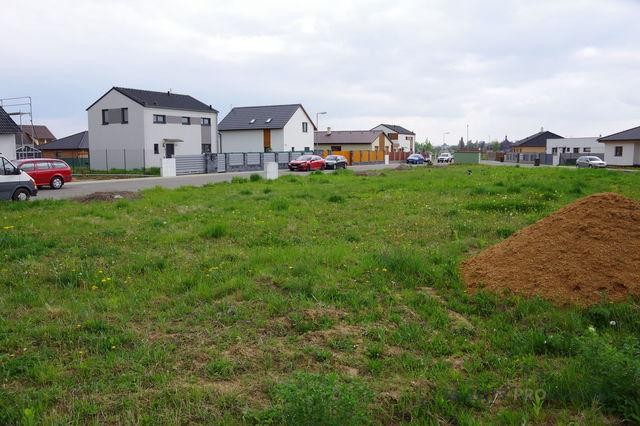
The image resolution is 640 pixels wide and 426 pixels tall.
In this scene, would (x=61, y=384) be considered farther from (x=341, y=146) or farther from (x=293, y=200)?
(x=341, y=146)

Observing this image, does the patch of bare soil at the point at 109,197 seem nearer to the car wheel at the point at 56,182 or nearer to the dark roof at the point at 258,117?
the car wheel at the point at 56,182

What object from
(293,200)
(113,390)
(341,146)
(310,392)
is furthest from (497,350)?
(341,146)

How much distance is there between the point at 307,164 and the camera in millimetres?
46156

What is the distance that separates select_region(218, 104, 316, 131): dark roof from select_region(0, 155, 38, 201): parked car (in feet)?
148

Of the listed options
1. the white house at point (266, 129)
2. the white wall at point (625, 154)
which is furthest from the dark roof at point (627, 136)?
the white house at point (266, 129)

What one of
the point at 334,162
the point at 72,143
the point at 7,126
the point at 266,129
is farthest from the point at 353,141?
the point at 7,126

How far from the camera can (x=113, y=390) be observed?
4.18 metres

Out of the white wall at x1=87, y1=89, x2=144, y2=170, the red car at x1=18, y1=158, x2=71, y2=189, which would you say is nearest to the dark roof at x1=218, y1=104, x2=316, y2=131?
the white wall at x1=87, y1=89, x2=144, y2=170

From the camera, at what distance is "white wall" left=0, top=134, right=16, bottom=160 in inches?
1380

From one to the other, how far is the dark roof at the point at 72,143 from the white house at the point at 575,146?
6689cm

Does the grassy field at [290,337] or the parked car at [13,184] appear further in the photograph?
the parked car at [13,184]

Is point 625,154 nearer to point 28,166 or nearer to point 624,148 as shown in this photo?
point 624,148

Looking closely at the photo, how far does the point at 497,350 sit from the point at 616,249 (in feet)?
8.64

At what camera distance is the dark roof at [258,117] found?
6356 centimetres
